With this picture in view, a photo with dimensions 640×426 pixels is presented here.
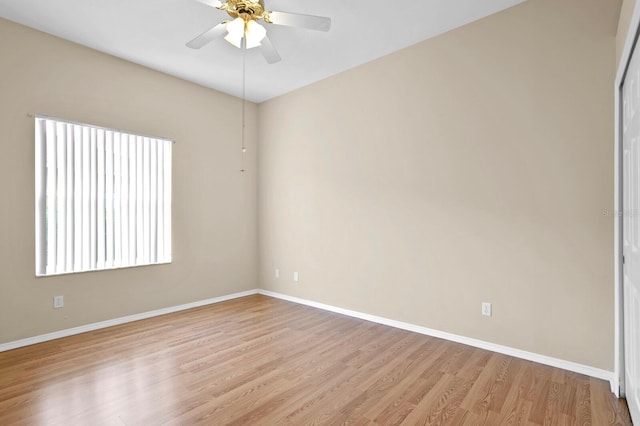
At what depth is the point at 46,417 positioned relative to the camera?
1986 millimetres

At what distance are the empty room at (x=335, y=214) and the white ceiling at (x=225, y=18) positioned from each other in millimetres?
26

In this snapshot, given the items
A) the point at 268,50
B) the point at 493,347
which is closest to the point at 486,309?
the point at 493,347

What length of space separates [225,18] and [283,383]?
10.2 ft

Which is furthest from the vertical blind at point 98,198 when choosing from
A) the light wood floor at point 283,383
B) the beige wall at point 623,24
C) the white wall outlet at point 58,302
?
the beige wall at point 623,24

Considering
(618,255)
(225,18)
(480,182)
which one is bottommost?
(618,255)

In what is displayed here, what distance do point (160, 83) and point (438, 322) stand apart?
4194 millimetres

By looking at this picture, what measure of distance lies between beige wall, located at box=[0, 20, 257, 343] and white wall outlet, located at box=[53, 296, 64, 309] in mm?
50

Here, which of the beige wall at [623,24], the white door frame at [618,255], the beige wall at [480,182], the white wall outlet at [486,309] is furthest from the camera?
the white wall outlet at [486,309]

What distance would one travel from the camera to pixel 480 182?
304 cm

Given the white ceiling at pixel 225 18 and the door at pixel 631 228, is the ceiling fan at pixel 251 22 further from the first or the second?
the door at pixel 631 228

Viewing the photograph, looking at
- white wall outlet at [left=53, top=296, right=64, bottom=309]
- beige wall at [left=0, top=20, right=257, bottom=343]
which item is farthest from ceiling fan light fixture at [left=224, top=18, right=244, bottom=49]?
white wall outlet at [left=53, top=296, right=64, bottom=309]

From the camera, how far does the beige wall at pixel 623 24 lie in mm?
1922

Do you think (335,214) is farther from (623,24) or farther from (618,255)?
(623,24)

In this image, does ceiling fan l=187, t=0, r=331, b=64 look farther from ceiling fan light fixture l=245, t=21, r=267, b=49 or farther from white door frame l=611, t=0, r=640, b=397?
white door frame l=611, t=0, r=640, b=397
